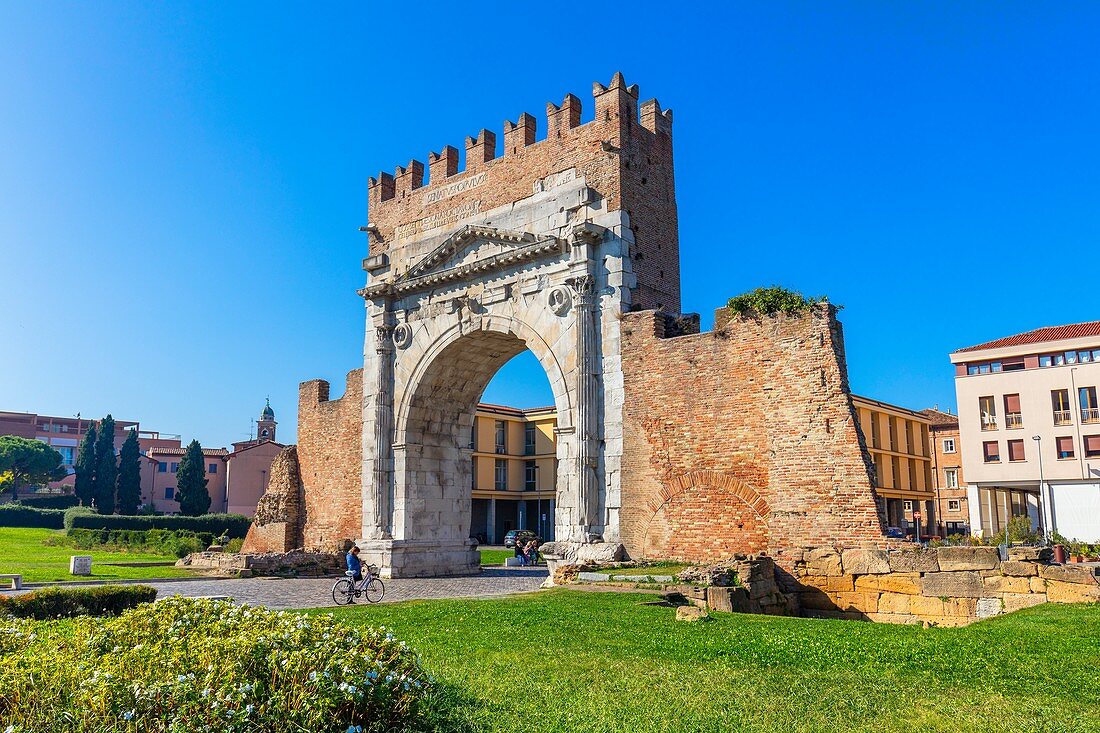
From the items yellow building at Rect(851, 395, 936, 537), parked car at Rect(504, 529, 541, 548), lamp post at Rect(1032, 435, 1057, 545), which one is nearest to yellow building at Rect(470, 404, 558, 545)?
parked car at Rect(504, 529, 541, 548)

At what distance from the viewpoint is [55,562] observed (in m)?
24.9

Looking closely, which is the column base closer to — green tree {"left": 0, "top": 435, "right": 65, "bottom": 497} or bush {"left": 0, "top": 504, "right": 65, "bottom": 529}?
bush {"left": 0, "top": 504, "right": 65, "bottom": 529}

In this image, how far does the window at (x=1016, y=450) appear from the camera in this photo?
→ 38.1m

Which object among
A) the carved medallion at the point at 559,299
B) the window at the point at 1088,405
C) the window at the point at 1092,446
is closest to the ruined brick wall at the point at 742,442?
the carved medallion at the point at 559,299

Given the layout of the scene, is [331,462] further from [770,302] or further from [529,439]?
[529,439]

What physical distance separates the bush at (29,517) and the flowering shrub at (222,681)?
49295mm

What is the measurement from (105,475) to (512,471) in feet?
87.2

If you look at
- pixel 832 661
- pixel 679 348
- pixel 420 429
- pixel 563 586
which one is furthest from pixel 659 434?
pixel 832 661

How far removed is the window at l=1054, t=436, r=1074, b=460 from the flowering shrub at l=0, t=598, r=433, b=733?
3874 centimetres

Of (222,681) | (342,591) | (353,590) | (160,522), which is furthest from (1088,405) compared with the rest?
(160,522)

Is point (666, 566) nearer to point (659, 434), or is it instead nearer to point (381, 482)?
point (659, 434)

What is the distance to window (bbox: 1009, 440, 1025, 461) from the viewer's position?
3812 cm

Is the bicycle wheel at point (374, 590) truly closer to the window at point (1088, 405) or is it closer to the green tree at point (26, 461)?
the window at point (1088, 405)

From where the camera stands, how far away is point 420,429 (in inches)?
869
